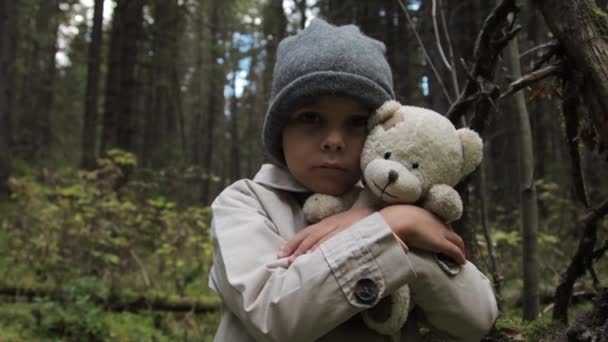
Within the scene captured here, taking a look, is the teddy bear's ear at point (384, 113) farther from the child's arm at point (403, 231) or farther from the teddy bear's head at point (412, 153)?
the child's arm at point (403, 231)

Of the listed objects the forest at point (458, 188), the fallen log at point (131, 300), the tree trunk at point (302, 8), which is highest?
the tree trunk at point (302, 8)

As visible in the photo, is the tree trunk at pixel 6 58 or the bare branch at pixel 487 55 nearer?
the bare branch at pixel 487 55

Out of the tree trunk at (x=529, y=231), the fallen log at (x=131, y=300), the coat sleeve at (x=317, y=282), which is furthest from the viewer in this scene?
the fallen log at (x=131, y=300)

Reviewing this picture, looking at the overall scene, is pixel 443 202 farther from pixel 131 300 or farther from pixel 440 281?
pixel 131 300

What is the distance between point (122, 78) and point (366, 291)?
924 cm

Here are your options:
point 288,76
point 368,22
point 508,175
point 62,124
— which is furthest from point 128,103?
point 62,124

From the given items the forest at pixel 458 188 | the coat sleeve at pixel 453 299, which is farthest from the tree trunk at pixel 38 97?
the coat sleeve at pixel 453 299

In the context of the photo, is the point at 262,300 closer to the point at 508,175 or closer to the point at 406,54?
the point at 406,54

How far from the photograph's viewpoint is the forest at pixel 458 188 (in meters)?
1.66

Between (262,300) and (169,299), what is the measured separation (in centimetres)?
394

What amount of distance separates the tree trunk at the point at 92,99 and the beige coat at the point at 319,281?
7.84 m

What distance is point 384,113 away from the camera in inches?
55.6

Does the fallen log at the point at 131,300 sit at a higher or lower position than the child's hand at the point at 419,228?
lower

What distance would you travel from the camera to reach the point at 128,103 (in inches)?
368
